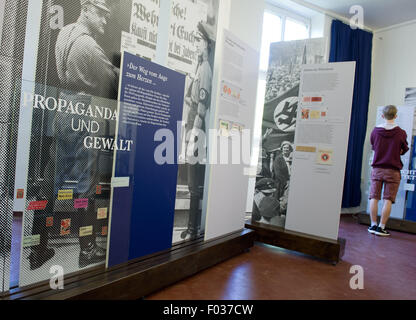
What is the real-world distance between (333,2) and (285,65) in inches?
105

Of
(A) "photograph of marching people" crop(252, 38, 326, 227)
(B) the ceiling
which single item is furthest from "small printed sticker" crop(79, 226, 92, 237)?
(B) the ceiling

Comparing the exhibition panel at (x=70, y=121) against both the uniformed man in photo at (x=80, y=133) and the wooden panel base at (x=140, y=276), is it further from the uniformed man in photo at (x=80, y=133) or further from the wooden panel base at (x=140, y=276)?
the wooden panel base at (x=140, y=276)

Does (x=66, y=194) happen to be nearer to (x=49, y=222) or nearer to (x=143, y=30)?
(x=49, y=222)

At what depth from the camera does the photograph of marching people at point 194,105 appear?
287 centimetres

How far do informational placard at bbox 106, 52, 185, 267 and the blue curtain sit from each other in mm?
4382

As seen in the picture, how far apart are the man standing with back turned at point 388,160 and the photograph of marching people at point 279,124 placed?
5.80ft

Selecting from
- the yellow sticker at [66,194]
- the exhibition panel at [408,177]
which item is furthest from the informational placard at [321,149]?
the exhibition panel at [408,177]

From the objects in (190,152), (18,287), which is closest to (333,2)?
(190,152)

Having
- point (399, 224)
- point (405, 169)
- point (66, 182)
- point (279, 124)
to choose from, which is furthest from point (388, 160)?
point (66, 182)

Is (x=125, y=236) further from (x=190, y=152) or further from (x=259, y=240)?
(x=259, y=240)

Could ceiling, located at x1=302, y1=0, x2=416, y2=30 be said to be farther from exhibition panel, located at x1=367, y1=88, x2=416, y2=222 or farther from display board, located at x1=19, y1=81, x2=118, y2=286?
display board, located at x1=19, y1=81, x2=118, y2=286

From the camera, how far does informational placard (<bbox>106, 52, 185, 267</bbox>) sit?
2.07 meters

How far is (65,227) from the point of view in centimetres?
191

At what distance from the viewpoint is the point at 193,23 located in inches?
113
